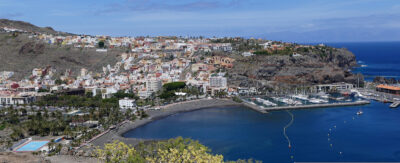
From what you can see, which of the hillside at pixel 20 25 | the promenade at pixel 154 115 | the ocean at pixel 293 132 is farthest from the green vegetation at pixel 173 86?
the hillside at pixel 20 25

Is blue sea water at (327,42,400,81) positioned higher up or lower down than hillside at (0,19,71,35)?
lower down

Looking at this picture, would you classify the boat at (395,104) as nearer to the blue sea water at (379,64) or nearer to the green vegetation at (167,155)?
the blue sea water at (379,64)

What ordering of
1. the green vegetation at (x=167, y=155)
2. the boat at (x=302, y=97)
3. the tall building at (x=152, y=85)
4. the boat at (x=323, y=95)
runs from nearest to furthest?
the green vegetation at (x=167, y=155) < the boat at (x=302, y=97) < the boat at (x=323, y=95) < the tall building at (x=152, y=85)

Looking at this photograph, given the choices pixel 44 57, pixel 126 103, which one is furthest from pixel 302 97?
pixel 44 57

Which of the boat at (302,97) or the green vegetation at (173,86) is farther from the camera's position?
the green vegetation at (173,86)

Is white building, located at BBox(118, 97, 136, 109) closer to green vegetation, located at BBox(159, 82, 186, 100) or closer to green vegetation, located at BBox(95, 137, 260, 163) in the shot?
green vegetation, located at BBox(159, 82, 186, 100)

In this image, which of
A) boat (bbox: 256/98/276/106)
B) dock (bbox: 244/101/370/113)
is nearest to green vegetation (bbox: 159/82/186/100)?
dock (bbox: 244/101/370/113)

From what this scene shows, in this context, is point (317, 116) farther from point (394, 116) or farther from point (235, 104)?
point (235, 104)
